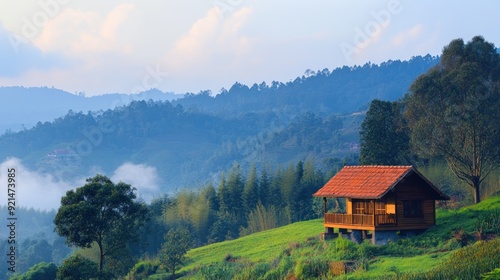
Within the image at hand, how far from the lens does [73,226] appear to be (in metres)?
38.2

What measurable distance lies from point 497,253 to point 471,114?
20.0 metres

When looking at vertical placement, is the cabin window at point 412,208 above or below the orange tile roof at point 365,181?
below

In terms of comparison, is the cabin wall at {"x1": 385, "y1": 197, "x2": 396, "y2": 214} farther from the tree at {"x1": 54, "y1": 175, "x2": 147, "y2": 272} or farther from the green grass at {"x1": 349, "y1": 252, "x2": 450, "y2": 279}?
the tree at {"x1": 54, "y1": 175, "x2": 147, "y2": 272}

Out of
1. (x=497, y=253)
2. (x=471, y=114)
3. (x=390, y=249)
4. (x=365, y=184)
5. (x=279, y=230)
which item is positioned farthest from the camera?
(x=279, y=230)

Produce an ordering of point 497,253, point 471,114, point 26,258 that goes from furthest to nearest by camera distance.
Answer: point 26,258, point 471,114, point 497,253

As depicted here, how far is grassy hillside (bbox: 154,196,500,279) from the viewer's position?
1148 inches

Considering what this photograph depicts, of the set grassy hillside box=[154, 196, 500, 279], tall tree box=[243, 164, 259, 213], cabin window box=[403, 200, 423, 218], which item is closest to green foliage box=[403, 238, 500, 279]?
grassy hillside box=[154, 196, 500, 279]

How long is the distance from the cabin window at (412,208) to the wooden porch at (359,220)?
100cm

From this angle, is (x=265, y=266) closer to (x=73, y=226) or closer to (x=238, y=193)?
(x=73, y=226)

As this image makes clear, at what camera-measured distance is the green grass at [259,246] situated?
46312mm

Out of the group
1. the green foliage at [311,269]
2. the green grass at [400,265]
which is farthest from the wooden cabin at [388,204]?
the green foliage at [311,269]

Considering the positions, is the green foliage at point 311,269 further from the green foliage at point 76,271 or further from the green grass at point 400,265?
the green foliage at point 76,271

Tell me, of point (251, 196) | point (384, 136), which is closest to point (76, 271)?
point (384, 136)

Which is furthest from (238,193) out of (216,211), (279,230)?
(279,230)
